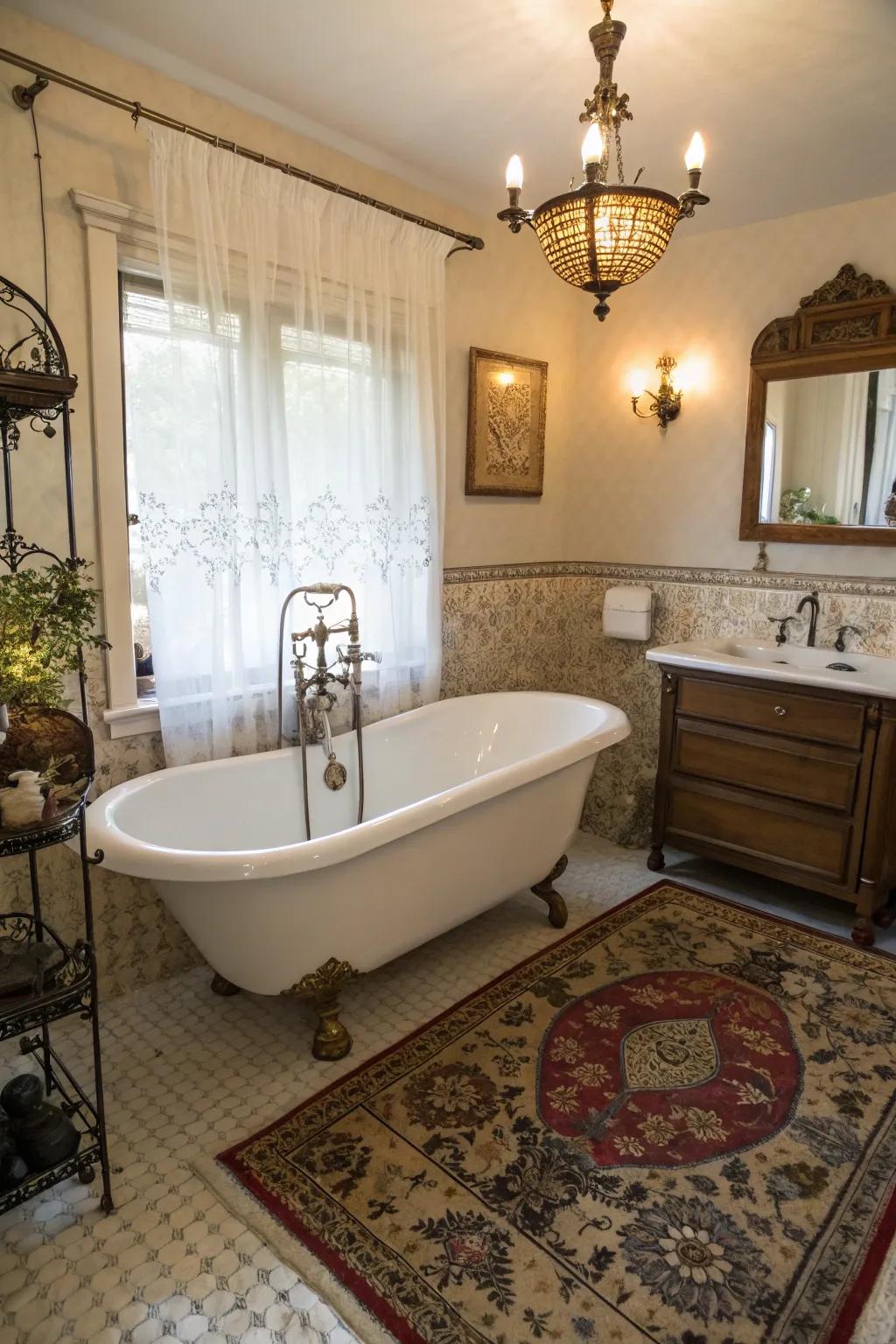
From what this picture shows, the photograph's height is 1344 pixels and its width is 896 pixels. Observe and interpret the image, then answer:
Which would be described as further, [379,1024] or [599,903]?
[599,903]

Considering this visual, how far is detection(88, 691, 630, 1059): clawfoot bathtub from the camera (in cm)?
186

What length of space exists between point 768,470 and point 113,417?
2402 millimetres

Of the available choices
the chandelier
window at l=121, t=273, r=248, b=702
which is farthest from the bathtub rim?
the chandelier

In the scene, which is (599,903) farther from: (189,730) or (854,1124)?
(189,730)

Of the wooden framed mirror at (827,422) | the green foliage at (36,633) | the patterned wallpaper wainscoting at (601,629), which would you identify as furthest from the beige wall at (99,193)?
the wooden framed mirror at (827,422)

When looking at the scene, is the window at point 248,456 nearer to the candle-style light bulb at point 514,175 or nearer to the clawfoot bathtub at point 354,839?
the clawfoot bathtub at point 354,839

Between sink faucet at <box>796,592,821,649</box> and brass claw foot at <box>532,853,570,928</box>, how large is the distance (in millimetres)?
1297

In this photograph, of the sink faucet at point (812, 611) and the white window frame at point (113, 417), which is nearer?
the white window frame at point (113, 417)

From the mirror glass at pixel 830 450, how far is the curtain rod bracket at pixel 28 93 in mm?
2567

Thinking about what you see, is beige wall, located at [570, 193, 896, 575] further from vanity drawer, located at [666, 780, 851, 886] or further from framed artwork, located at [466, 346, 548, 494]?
vanity drawer, located at [666, 780, 851, 886]

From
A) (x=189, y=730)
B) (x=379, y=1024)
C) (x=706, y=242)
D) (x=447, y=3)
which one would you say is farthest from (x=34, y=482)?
(x=706, y=242)

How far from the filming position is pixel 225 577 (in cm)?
239

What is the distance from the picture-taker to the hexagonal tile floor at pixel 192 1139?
1412 mm

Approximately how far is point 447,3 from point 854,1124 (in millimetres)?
2785
